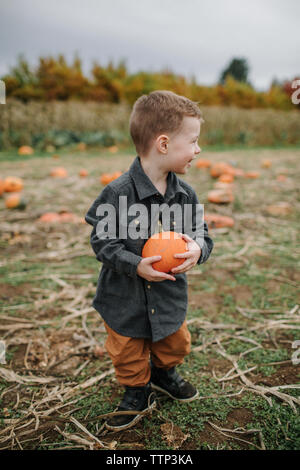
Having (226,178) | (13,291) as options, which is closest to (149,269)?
(13,291)

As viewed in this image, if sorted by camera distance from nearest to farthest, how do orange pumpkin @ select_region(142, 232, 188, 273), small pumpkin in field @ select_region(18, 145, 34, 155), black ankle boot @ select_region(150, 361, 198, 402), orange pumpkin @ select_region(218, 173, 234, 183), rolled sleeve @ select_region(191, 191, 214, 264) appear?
orange pumpkin @ select_region(142, 232, 188, 273) → rolled sleeve @ select_region(191, 191, 214, 264) → black ankle boot @ select_region(150, 361, 198, 402) → orange pumpkin @ select_region(218, 173, 234, 183) → small pumpkin in field @ select_region(18, 145, 34, 155)

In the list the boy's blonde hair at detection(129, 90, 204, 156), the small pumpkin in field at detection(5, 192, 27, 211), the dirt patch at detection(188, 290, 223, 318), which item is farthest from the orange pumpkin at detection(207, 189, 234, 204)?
the boy's blonde hair at detection(129, 90, 204, 156)

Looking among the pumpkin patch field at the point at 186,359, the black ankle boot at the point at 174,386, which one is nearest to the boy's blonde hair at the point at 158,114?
the black ankle boot at the point at 174,386

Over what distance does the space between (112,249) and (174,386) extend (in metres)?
0.95

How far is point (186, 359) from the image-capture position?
2227 mm

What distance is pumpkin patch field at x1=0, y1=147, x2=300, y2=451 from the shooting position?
1690 mm

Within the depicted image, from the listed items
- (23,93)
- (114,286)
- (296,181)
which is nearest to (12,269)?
(114,286)

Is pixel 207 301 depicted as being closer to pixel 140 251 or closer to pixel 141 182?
pixel 140 251

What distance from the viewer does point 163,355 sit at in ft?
6.22

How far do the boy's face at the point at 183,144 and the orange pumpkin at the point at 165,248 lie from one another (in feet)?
1.19

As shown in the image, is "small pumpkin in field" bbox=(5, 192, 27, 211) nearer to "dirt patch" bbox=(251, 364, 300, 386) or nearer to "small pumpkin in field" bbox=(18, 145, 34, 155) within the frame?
"dirt patch" bbox=(251, 364, 300, 386)

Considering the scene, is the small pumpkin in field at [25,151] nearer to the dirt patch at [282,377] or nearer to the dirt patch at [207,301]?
the dirt patch at [207,301]

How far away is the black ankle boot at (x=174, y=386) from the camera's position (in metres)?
1.90

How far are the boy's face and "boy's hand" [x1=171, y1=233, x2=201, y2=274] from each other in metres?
0.38
